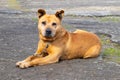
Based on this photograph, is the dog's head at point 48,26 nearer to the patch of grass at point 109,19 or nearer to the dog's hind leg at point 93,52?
the dog's hind leg at point 93,52

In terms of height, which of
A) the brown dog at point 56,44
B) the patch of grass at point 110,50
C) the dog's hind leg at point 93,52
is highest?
the brown dog at point 56,44

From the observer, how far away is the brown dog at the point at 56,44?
7.54 metres

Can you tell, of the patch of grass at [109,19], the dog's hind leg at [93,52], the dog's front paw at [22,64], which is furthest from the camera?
the patch of grass at [109,19]

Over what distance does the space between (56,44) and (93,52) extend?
0.87 metres

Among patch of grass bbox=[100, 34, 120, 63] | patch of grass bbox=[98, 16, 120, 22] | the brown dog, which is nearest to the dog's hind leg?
the brown dog

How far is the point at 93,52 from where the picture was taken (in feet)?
27.1

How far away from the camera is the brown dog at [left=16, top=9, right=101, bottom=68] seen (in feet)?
24.7

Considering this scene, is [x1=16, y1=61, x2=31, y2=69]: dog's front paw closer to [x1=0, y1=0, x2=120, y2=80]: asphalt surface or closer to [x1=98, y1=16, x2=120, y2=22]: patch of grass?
[x1=0, y1=0, x2=120, y2=80]: asphalt surface

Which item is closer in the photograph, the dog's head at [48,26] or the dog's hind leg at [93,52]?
the dog's head at [48,26]

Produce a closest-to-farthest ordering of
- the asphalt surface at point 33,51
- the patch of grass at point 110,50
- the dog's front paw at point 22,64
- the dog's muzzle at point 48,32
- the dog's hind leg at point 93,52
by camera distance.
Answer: the asphalt surface at point 33,51 < the dog's front paw at point 22,64 < the dog's muzzle at point 48,32 < the dog's hind leg at point 93,52 < the patch of grass at point 110,50

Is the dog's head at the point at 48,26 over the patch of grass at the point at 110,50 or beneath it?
over

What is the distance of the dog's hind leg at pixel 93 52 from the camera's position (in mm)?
8219

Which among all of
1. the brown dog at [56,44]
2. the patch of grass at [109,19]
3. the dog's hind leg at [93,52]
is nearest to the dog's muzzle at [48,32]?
the brown dog at [56,44]

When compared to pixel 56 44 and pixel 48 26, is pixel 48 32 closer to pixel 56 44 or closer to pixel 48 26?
pixel 48 26
